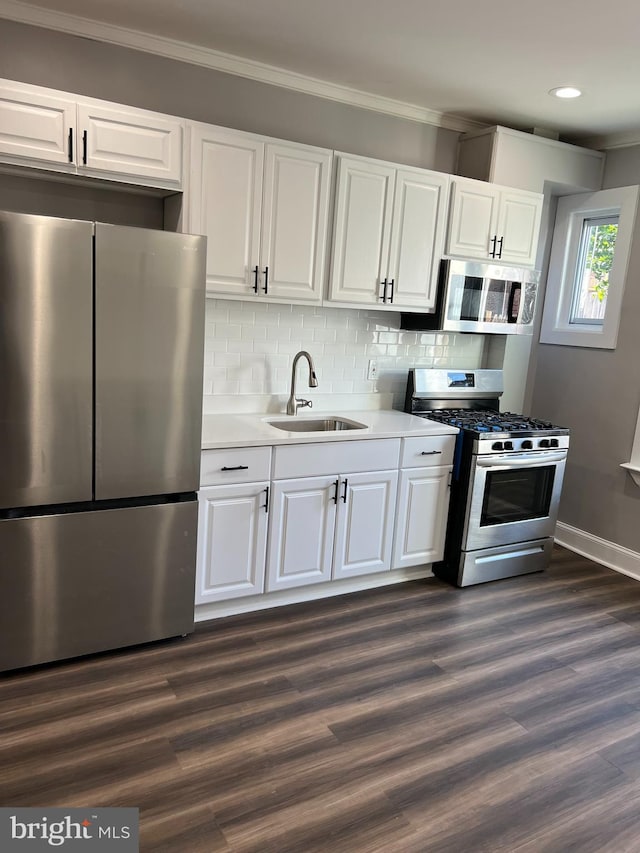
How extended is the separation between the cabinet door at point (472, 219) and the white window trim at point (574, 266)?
2.79 ft

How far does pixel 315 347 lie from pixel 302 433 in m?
0.78

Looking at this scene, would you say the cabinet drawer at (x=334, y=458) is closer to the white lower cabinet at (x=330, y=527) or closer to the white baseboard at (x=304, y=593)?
the white lower cabinet at (x=330, y=527)

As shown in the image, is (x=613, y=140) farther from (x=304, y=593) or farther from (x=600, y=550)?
(x=304, y=593)

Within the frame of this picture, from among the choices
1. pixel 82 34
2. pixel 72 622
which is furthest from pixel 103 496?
pixel 82 34

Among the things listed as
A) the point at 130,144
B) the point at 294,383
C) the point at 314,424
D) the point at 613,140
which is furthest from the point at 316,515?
the point at 613,140

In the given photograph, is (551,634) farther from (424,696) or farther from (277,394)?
(277,394)

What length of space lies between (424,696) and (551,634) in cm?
95

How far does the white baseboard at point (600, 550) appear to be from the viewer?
13.3 feet

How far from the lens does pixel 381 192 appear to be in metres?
3.43

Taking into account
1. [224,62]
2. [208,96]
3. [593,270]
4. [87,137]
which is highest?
[224,62]

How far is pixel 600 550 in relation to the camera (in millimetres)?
4254

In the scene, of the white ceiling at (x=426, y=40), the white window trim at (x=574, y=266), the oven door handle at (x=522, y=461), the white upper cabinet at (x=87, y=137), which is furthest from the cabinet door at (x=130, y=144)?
the white window trim at (x=574, y=266)

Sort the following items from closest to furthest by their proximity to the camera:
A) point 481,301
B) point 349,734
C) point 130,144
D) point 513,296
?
point 349,734 < point 130,144 < point 481,301 < point 513,296

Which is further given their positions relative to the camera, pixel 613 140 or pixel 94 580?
pixel 613 140
